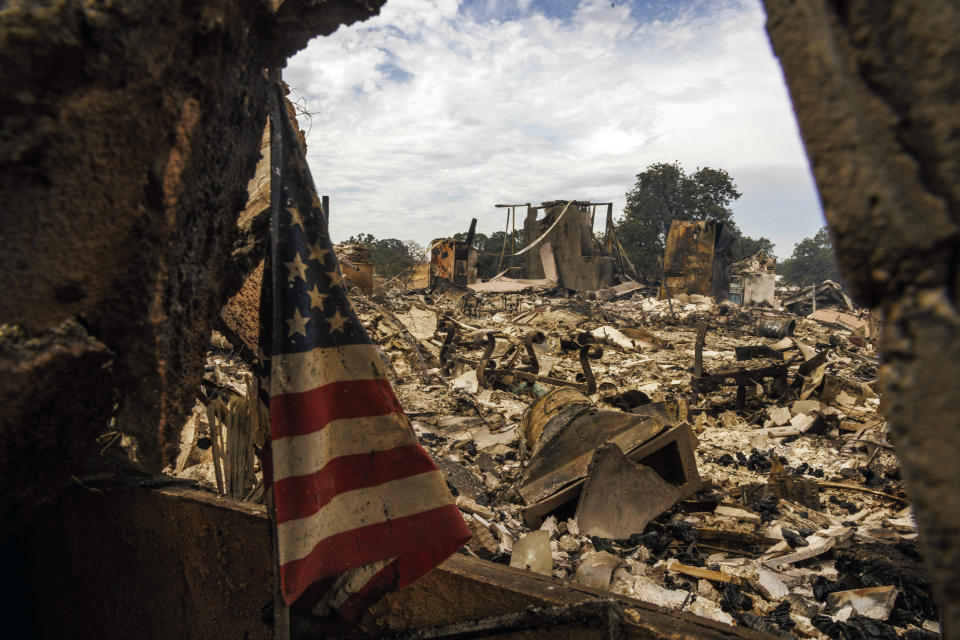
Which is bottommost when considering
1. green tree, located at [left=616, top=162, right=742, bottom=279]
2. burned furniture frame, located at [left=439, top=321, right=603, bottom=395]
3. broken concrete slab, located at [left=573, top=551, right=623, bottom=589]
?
broken concrete slab, located at [left=573, top=551, right=623, bottom=589]

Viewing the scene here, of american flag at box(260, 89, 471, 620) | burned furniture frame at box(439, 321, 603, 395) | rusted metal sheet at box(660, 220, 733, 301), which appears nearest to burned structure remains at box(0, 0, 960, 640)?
american flag at box(260, 89, 471, 620)

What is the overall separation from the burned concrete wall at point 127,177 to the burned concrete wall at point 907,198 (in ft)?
4.50

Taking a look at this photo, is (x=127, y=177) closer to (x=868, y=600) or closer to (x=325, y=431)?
(x=325, y=431)

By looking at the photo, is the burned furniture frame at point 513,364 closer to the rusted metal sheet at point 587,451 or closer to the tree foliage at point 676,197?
the rusted metal sheet at point 587,451

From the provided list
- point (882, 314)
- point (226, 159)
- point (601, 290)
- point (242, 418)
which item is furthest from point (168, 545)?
point (601, 290)

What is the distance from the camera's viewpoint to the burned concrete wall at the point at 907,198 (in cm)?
59

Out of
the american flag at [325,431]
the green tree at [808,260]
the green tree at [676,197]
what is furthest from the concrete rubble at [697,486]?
the green tree at [808,260]

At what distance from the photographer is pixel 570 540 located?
11.7ft

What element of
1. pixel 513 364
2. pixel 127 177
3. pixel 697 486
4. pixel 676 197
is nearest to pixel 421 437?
pixel 513 364

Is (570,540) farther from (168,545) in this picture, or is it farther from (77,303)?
(77,303)

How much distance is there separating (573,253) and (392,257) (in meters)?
14.8

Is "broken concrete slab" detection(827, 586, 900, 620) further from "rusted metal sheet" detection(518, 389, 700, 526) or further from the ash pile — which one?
"rusted metal sheet" detection(518, 389, 700, 526)

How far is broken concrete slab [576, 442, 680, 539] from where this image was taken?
3635mm

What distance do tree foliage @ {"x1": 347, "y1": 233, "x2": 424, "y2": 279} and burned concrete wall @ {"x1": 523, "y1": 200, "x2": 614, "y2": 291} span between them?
19.3ft
